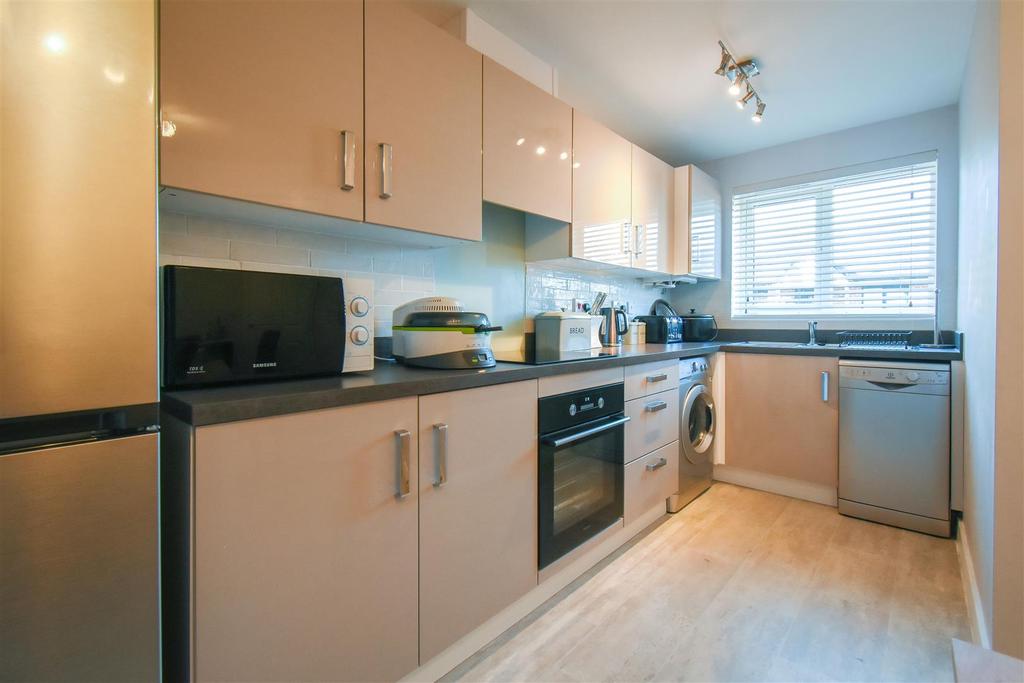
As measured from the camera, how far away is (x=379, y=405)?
3.95 feet

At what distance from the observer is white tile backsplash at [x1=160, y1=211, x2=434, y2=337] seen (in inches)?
55.1

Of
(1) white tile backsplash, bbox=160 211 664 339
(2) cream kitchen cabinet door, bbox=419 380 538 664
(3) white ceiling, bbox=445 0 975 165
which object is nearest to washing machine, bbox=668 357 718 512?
(1) white tile backsplash, bbox=160 211 664 339

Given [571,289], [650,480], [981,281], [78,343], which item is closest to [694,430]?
[650,480]

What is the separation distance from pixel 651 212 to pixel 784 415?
5.02 feet

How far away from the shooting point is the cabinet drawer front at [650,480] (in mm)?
2215

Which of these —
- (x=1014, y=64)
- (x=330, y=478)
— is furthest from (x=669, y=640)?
(x=1014, y=64)

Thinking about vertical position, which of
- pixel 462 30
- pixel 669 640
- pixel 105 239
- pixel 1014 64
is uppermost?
pixel 462 30

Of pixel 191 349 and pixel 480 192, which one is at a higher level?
pixel 480 192

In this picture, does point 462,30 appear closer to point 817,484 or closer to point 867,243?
point 867,243

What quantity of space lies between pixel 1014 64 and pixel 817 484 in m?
2.28

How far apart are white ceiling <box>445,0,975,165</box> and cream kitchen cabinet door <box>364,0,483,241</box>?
0.44 m

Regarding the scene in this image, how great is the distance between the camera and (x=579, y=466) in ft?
6.25

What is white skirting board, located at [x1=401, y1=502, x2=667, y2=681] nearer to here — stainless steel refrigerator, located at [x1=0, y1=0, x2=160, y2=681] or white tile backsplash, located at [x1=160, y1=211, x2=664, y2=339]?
stainless steel refrigerator, located at [x1=0, y1=0, x2=160, y2=681]

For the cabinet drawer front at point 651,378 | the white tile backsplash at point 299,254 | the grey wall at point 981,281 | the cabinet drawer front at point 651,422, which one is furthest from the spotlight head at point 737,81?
the white tile backsplash at point 299,254
